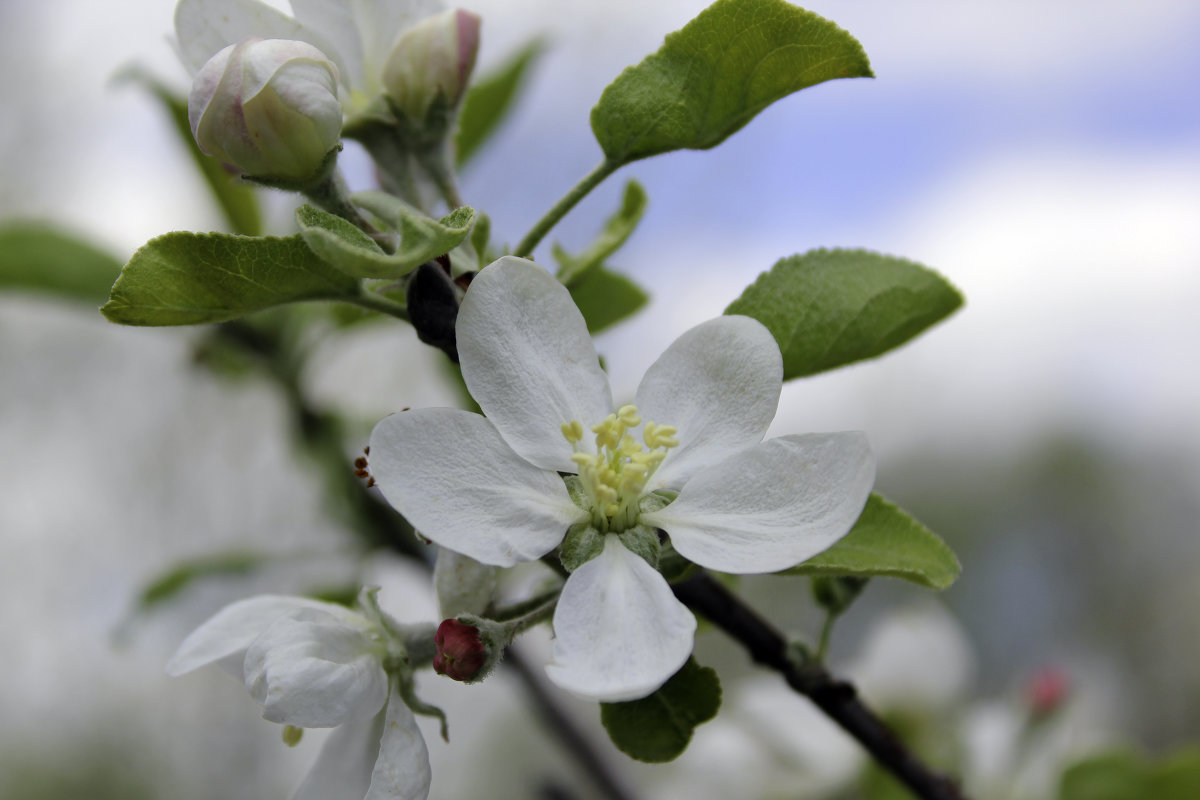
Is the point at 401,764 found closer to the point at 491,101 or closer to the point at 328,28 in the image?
the point at 328,28

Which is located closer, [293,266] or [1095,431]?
[293,266]

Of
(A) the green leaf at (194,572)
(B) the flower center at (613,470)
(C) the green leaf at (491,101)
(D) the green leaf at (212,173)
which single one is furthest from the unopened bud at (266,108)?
(A) the green leaf at (194,572)

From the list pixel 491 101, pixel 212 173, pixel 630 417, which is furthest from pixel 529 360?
pixel 212 173

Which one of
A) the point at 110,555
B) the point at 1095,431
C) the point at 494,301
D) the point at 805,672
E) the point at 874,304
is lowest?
the point at 1095,431

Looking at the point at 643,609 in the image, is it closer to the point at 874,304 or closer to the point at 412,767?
the point at 412,767

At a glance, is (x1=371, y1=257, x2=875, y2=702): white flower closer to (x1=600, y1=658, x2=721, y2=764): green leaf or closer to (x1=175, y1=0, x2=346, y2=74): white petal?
(x1=600, y1=658, x2=721, y2=764): green leaf

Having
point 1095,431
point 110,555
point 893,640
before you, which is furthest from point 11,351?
point 1095,431

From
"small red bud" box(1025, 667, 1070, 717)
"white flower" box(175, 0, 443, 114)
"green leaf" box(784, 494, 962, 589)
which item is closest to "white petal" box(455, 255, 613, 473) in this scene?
"green leaf" box(784, 494, 962, 589)
